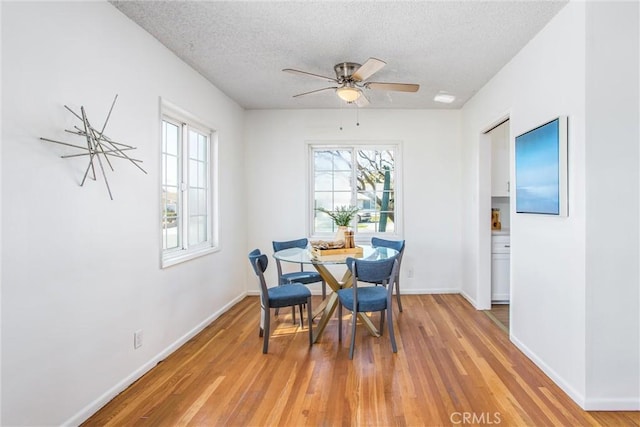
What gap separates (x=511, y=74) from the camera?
2.99 m

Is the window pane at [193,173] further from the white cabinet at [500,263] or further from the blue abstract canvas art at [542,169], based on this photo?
the white cabinet at [500,263]

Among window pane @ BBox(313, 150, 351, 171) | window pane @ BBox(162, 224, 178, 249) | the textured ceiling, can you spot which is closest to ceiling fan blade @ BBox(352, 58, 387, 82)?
the textured ceiling

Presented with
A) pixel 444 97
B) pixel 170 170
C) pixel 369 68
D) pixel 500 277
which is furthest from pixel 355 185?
pixel 170 170

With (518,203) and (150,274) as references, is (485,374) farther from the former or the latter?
(150,274)

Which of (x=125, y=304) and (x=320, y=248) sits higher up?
(x=320, y=248)

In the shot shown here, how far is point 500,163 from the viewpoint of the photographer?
4109 millimetres

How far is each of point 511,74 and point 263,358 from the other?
340cm

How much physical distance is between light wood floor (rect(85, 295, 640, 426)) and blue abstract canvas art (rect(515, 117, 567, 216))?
1.26 metres

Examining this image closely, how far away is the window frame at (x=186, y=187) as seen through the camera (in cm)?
279

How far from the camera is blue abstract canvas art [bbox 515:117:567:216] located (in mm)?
2166

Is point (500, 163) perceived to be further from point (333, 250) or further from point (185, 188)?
point (185, 188)

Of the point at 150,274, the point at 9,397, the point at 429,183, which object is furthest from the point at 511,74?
the point at 9,397

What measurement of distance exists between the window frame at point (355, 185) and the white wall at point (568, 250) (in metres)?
1.74

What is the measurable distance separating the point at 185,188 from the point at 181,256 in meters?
0.69
